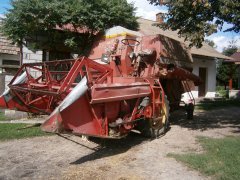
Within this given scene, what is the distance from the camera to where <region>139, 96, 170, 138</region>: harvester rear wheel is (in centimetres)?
724

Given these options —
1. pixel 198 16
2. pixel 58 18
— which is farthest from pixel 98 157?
pixel 58 18

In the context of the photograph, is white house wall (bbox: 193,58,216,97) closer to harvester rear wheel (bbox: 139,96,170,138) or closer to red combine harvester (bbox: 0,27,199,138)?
red combine harvester (bbox: 0,27,199,138)

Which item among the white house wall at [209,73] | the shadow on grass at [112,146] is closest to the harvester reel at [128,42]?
the shadow on grass at [112,146]

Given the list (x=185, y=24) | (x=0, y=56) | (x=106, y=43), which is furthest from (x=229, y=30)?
(x=0, y=56)

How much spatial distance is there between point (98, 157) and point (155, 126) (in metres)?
1.92

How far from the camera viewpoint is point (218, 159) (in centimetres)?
577

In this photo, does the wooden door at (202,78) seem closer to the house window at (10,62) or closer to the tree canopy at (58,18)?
the tree canopy at (58,18)

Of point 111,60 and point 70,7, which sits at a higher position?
point 70,7

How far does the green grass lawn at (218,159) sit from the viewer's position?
5.08m

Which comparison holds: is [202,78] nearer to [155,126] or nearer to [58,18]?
[58,18]

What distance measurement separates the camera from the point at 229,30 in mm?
9094

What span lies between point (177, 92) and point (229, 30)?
221 cm

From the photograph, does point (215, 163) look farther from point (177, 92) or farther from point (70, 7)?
point (70, 7)

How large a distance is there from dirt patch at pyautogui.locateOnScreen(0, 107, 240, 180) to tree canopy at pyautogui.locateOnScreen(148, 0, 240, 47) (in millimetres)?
2401
